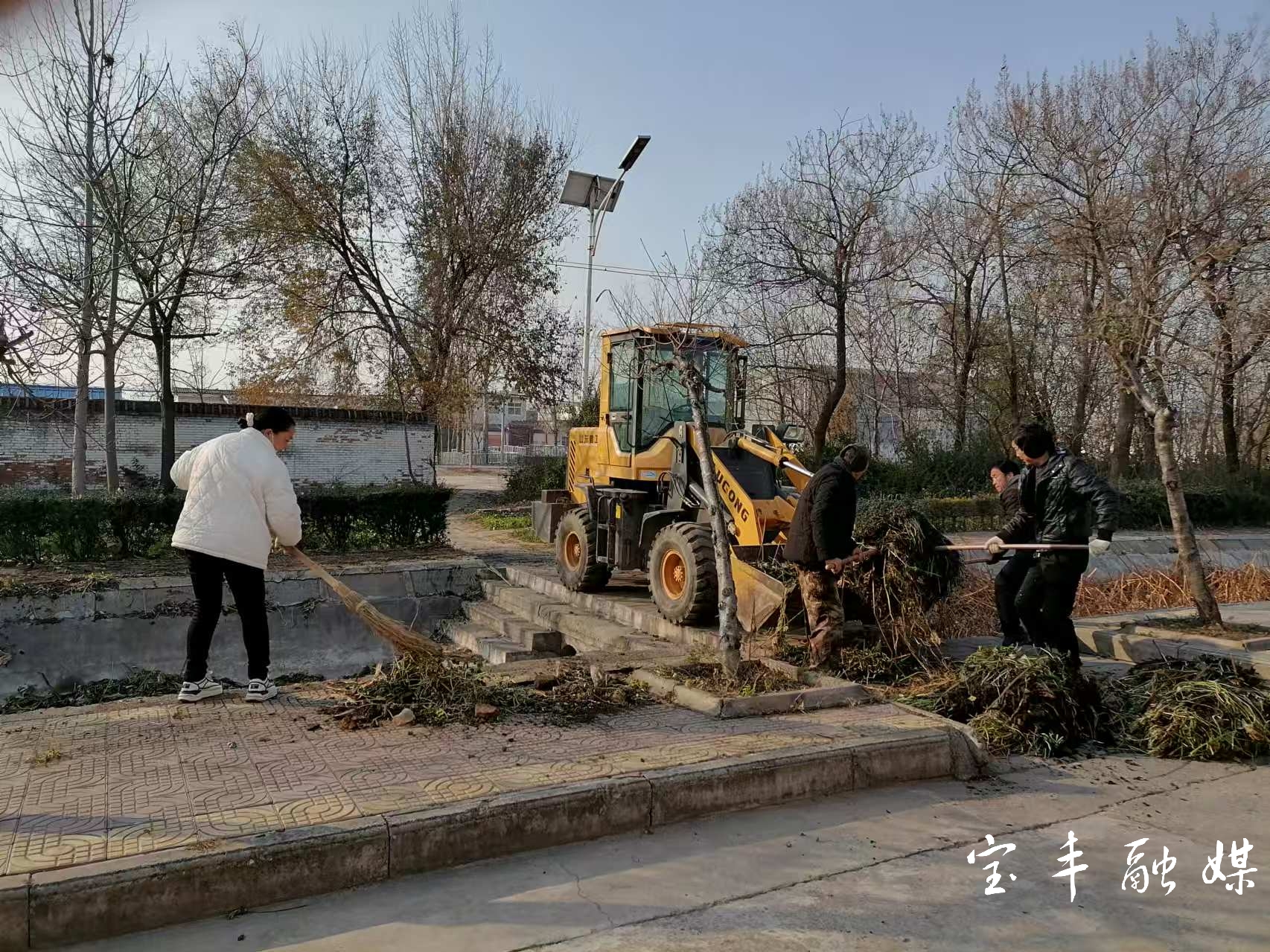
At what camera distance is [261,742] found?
482 centimetres

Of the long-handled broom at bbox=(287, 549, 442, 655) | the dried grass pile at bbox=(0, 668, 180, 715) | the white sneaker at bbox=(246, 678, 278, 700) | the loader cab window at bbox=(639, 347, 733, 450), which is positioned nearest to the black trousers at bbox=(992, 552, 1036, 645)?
the loader cab window at bbox=(639, 347, 733, 450)

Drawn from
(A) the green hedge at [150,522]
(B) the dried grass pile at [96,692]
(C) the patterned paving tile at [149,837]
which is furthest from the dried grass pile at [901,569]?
(A) the green hedge at [150,522]

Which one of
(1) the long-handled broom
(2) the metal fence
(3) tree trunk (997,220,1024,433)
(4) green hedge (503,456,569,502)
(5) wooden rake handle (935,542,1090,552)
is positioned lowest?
(1) the long-handled broom

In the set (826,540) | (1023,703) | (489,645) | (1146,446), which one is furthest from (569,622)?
(1146,446)

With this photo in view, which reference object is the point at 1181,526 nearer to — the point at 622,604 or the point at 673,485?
the point at 673,485

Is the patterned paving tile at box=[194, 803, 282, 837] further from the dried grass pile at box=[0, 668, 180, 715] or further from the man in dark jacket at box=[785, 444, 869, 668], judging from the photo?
the dried grass pile at box=[0, 668, 180, 715]

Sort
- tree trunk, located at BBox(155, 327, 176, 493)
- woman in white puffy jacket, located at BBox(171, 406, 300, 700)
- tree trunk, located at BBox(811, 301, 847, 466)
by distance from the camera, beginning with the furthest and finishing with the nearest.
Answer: tree trunk, located at BBox(811, 301, 847, 466), tree trunk, located at BBox(155, 327, 176, 493), woman in white puffy jacket, located at BBox(171, 406, 300, 700)

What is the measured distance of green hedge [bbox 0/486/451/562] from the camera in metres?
10.7

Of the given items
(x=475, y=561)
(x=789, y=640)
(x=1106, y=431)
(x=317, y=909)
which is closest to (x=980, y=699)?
(x=789, y=640)

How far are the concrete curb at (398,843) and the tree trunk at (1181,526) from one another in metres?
4.37

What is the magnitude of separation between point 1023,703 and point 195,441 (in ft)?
57.8

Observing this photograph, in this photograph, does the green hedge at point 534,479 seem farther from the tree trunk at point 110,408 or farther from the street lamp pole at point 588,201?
the tree trunk at point 110,408

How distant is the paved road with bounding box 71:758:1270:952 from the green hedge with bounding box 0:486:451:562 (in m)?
9.29

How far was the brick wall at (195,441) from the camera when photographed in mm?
16969
